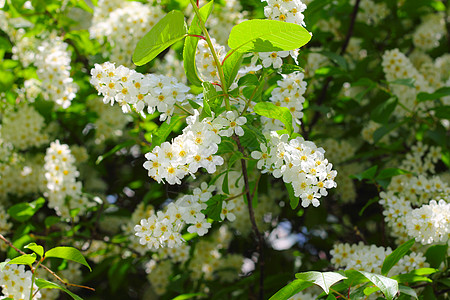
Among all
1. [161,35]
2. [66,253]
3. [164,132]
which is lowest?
[66,253]

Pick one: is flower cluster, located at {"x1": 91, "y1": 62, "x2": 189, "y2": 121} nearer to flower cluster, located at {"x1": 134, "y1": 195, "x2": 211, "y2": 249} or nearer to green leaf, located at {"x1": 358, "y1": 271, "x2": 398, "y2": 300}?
flower cluster, located at {"x1": 134, "y1": 195, "x2": 211, "y2": 249}

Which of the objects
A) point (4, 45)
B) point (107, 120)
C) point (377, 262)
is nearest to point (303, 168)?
point (377, 262)

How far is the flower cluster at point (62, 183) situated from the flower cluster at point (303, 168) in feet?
4.75

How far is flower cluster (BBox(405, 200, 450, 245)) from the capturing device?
1.96 meters

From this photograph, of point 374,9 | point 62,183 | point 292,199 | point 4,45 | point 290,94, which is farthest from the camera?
point 374,9

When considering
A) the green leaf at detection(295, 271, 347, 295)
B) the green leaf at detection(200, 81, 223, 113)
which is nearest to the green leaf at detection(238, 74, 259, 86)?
the green leaf at detection(200, 81, 223, 113)

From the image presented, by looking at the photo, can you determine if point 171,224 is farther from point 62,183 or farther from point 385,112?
point 385,112

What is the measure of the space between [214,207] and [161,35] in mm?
677

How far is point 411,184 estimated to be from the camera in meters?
2.47

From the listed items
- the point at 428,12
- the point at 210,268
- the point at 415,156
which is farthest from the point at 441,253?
the point at 428,12

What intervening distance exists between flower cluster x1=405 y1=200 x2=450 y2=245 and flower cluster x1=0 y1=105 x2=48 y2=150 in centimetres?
225

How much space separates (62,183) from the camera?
2697mm

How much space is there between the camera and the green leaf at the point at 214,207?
188 cm

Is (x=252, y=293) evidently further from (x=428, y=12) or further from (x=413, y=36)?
(x=428, y=12)
